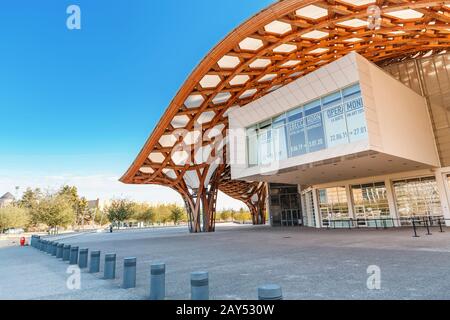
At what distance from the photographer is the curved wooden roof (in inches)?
601

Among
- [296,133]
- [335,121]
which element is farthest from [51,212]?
[335,121]

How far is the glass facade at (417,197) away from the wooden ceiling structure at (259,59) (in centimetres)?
1073

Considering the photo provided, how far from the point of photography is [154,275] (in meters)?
5.29

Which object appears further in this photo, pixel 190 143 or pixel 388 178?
pixel 190 143

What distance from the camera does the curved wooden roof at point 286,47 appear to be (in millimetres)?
15273

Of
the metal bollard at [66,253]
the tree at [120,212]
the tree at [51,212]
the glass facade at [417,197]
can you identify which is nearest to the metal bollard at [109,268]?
the metal bollard at [66,253]

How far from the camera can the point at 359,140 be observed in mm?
14641

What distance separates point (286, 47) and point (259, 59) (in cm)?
208

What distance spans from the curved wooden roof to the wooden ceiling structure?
53 millimetres
